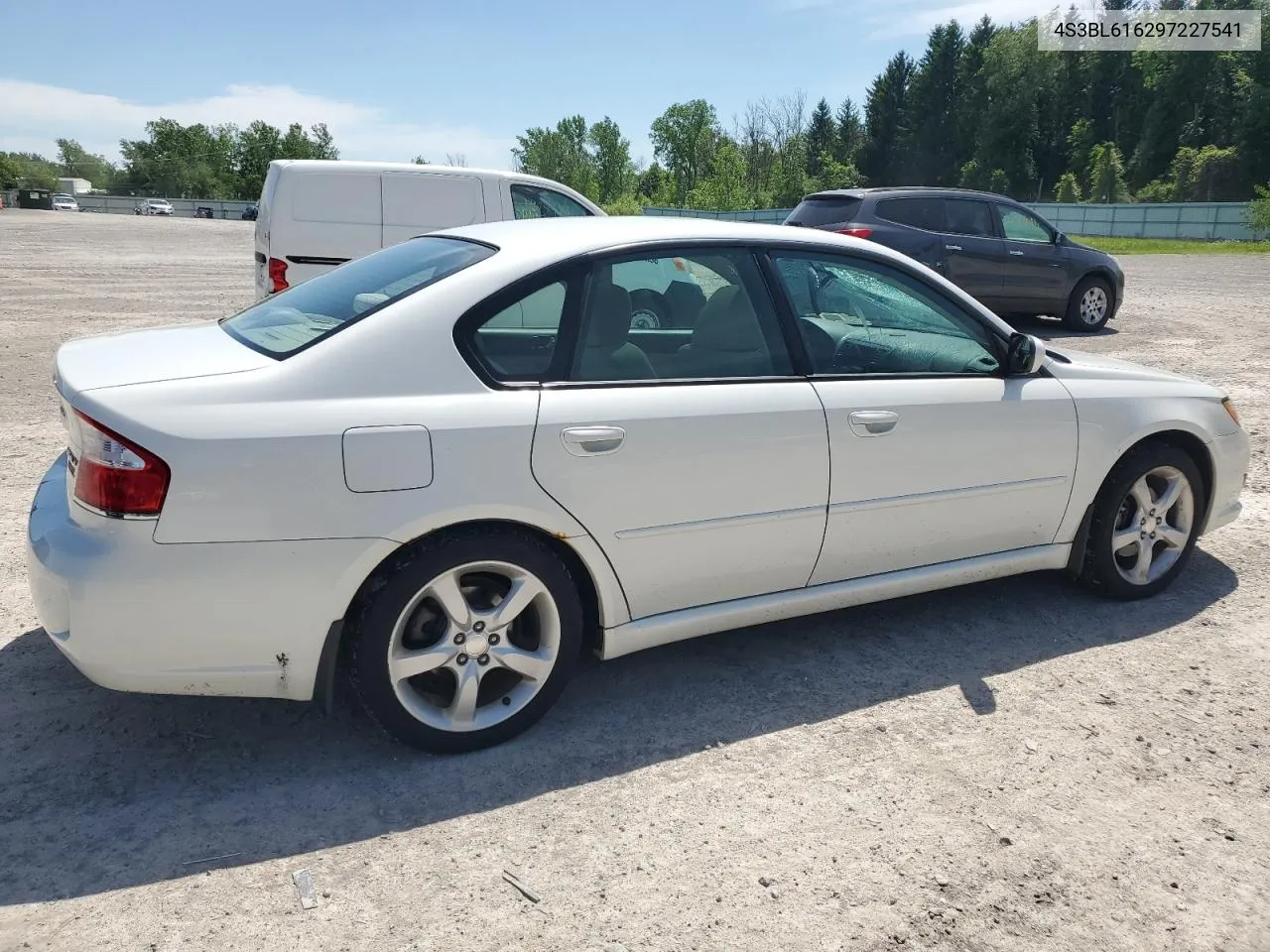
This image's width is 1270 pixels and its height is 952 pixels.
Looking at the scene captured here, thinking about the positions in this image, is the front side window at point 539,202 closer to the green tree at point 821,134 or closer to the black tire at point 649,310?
the black tire at point 649,310

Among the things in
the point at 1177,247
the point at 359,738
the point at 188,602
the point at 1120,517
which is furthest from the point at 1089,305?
the point at 1177,247

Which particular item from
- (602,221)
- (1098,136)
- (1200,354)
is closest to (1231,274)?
(1200,354)

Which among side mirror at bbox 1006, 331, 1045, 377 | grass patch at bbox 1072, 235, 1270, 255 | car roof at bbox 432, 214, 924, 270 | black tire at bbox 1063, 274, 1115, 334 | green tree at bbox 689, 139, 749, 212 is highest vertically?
green tree at bbox 689, 139, 749, 212

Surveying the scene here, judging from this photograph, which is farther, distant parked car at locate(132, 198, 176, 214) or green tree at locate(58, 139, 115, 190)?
green tree at locate(58, 139, 115, 190)

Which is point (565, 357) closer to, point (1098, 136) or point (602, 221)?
point (602, 221)

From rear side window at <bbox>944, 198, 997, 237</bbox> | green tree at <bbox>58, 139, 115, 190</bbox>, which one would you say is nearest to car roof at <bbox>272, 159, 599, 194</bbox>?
rear side window at <bbox>944, 198, 997, 237</bbox>

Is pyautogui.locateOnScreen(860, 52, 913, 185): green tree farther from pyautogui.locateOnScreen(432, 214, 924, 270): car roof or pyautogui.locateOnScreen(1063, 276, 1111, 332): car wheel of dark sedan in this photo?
pyautogui.locateOnScreen(432, 214, 924, 270): car roof

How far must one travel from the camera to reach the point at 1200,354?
10602 mm

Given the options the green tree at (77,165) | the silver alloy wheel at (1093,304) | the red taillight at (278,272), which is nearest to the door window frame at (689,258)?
the red taillight at (278,272)

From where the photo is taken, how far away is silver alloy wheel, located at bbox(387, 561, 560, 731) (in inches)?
114

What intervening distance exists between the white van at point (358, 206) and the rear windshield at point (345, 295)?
6.06m

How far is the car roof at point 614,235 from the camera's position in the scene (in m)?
3.24

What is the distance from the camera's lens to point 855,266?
3.75 meters

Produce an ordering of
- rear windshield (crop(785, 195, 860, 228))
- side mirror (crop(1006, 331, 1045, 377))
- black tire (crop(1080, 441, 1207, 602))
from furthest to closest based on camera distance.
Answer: rear windshield (crop(785, 195, 860, 228)) < black tire (crop(1080, 441, 1207, 602)) < side mirror (crop(1006, 331, 1045, 377))
